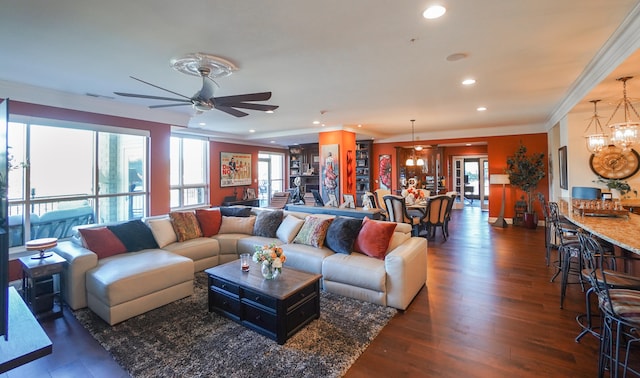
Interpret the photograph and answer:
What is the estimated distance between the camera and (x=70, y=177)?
15.0 feet

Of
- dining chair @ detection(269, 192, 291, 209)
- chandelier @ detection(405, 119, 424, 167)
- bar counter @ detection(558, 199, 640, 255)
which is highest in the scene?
chandelier @ detection(405, 119, 424, 167)

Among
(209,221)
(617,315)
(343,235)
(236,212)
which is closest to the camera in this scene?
(617,315)

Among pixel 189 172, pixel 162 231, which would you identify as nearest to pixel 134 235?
pixel 162 231

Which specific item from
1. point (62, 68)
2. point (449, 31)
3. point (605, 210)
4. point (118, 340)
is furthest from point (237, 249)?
point (605, 210)

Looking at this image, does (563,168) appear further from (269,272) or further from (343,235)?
(269,272)

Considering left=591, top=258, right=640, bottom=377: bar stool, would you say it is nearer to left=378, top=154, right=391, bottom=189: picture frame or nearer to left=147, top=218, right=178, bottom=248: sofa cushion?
left=147, top=218, right=178, bottom=248: sofa cushion

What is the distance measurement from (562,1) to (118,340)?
441cm

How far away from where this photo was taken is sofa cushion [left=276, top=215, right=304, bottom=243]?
4.32 meters

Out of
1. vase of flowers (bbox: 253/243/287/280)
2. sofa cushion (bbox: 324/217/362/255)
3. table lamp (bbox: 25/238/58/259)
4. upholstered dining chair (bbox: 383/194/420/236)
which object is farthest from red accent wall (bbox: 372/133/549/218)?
table lamp (bbox: 25/238/58/259)

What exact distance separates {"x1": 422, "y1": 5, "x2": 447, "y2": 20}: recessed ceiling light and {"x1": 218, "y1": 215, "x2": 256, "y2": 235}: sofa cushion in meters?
3.90

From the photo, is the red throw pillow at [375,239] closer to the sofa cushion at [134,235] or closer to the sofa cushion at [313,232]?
the sofa cushion at [313,232]

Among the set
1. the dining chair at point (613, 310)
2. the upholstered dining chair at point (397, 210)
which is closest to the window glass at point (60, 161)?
the upholstered dining chair at point (397, 210)

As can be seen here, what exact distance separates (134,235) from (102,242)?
385mm

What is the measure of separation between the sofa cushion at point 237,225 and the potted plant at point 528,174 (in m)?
6.79
